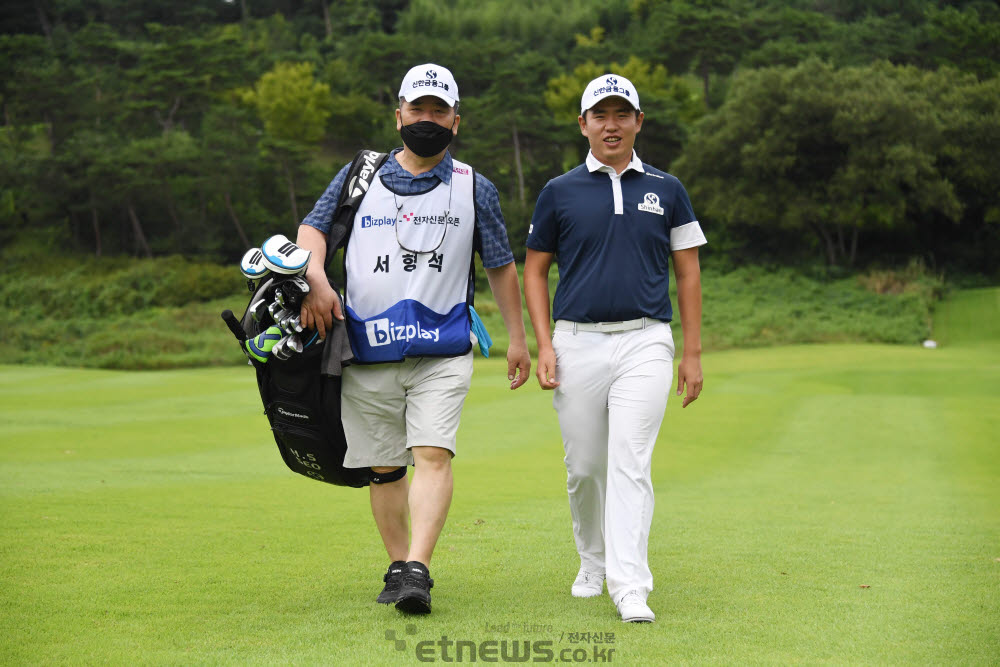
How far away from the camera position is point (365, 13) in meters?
97.4

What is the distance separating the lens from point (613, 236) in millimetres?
4949

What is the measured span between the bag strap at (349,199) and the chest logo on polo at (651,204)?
122 centimetres

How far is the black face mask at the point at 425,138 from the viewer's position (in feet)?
16.1

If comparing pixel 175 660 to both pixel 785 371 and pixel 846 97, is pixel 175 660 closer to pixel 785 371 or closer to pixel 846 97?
pixel 785 371

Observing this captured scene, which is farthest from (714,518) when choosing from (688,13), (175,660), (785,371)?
(688,13)

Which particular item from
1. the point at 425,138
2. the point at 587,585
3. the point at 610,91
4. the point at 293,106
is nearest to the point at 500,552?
the point at 587,585

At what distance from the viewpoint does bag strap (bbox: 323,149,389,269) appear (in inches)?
194

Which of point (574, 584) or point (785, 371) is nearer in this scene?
point (574, 584)

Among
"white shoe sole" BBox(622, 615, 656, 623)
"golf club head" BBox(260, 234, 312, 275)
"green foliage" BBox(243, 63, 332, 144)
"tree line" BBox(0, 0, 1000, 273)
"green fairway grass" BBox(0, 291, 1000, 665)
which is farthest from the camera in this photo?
"green foliage" BBox(243, 63, 332, 144)

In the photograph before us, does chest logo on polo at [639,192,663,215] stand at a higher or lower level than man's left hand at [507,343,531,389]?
higher

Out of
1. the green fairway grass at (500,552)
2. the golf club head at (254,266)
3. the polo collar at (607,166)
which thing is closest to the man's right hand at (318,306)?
the golf club head at (254,266)

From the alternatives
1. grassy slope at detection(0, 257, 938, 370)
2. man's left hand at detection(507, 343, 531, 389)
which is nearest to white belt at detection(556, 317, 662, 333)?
man's left hand at detection(507, 343, 531, 389)

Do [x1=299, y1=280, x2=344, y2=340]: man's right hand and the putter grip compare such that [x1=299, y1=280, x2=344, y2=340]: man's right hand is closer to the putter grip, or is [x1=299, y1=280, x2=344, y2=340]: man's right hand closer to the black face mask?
the putter grip

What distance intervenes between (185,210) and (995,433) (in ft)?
179
